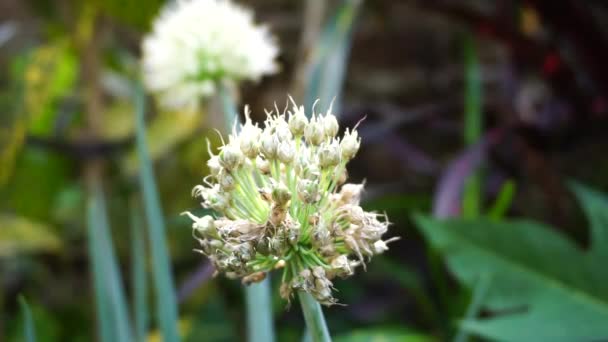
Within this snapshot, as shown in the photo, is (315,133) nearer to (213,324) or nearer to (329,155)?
(329,155)

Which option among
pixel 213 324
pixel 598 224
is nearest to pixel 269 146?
pixel 598 224

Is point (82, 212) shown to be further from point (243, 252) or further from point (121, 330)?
point (243, 252)

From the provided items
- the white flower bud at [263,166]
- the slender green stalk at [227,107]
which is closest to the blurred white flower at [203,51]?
the slender green stalk at [227,107]

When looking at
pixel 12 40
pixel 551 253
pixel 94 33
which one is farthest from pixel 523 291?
pixel 12 40

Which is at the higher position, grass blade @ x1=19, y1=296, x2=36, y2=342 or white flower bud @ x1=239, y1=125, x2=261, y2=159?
white flower bud @ x1=239, y1=125, x2=261, y2=159

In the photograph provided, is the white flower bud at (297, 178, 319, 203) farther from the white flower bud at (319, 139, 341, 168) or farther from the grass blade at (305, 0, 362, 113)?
the grass blade at (305, 0, 362, 113)

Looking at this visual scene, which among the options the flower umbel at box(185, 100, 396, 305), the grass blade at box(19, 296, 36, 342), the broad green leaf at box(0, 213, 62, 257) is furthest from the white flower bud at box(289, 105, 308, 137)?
the broad green leaf at box(0, 213, 62, 257)

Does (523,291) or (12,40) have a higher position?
(12,40)

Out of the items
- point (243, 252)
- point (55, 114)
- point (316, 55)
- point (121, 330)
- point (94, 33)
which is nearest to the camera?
point (243, 252)
